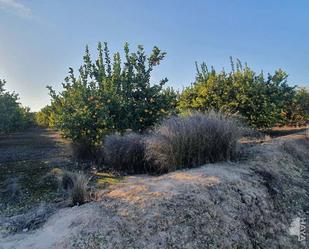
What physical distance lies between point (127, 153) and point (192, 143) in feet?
6.60

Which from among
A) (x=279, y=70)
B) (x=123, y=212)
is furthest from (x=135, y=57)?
(x=279, y=70)

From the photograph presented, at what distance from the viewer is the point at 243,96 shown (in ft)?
49.9

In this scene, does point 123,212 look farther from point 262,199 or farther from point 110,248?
point 262,199

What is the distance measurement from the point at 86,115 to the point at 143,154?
3060 mm

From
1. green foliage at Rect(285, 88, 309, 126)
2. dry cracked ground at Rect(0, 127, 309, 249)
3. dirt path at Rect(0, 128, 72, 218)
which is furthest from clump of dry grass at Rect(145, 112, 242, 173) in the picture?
green foliage at Rect(285, 88, 309, 126)

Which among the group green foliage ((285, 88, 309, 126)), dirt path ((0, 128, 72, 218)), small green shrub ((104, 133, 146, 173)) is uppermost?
green foliage ((285, 88, 309, 126))

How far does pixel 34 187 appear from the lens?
674 centimetres

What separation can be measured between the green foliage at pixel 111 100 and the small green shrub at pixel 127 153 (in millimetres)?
1644

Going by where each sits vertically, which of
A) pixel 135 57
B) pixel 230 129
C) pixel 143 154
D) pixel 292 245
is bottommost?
pixel 292 245

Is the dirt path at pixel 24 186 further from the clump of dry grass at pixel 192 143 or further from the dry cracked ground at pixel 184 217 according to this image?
the clump of dry grass at pixel 192 143

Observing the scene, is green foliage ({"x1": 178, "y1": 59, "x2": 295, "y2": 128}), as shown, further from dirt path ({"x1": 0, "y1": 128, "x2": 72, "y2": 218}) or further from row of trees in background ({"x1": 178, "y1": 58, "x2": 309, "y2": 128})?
dirt path ({"x1": 0, "y1": 128, "x2": 72, "y2": 218})

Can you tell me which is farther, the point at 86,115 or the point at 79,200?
the point at 86,115

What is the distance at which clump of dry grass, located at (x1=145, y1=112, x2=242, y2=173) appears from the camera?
655 cm

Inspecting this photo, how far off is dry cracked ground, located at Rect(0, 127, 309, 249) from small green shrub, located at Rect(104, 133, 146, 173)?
7.72 feet
